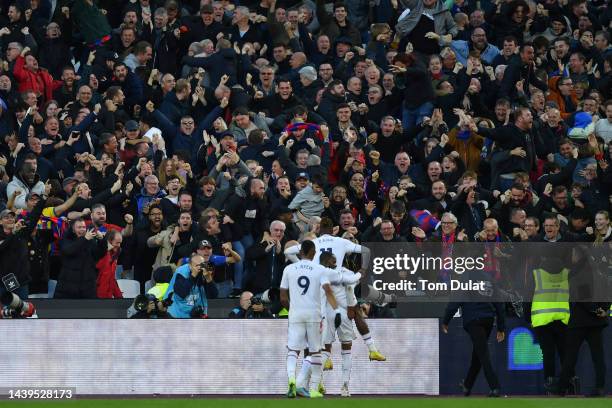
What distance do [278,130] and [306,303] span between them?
6.23 m

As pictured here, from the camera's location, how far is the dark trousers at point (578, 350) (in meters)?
19.7

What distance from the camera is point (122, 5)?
28.9 metres

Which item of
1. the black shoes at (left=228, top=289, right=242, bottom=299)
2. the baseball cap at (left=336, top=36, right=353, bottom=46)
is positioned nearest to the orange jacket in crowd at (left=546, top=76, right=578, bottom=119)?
the baseball cap at (left=336, top=36, right=353, bottom=46)

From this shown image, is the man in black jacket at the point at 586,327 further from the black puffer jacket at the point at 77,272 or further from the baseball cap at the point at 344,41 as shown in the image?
the baseball cap at the point at 344,41

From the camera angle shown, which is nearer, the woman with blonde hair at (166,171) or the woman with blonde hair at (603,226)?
the woman with blonde hair at (603,226)

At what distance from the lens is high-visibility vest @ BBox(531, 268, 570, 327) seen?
20.1 m

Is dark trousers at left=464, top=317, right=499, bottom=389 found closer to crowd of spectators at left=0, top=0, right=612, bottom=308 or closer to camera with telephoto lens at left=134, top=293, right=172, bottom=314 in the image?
crowd of spectators at left=0, top=0, right=612, bottom=308

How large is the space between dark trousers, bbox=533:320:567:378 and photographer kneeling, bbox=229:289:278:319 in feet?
11.6

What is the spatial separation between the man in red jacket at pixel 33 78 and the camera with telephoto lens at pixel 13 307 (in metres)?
6.50

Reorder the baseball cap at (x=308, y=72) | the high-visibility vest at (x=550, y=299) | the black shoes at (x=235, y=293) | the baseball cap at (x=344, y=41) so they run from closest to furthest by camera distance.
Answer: the high-visibility vest at (x=550, y=299) < the black shoes at (x=235, y=293) < the baseball cap at (x=308, y=72) < the baseball cap at (x=344, y=41)

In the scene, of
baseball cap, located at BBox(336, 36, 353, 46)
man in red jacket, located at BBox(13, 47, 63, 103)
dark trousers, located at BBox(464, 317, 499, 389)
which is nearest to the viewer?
dark trousers, located at BBox(464, 317, 499, 389)

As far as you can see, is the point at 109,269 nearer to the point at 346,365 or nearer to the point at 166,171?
the point at 166,171

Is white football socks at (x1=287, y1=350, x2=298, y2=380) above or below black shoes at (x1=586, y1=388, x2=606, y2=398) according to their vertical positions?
above

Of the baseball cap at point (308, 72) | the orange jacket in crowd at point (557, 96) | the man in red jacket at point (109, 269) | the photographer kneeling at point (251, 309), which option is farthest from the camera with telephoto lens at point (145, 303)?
the orange jacket in crowd at point (557, 96)
